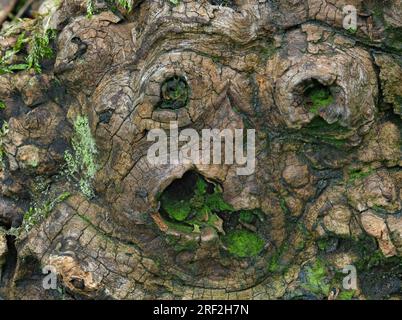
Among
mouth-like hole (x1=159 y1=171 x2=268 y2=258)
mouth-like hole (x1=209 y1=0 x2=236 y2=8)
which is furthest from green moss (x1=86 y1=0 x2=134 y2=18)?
mouth-like hole (x1=159 y1=171 x2=268 y2=258)

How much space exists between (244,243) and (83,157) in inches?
45.9

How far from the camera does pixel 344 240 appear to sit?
3.41m

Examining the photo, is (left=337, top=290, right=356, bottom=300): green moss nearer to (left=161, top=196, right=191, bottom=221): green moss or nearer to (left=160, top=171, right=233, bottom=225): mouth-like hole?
(left=160, top=171, right=233, bottom=225): mouth-like hole

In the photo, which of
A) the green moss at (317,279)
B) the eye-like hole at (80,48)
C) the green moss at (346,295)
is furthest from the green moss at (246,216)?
the eye-like hole at (80,48)

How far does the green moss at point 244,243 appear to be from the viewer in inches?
137

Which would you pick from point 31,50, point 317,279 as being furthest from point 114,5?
point 317,279

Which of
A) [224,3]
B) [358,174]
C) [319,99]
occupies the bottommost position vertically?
[358,174]

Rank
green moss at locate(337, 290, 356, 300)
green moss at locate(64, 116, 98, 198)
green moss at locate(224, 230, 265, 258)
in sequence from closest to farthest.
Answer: green moss at locate(337, 290, 356, 300) → green moss at locate(224, 230, 265, 258) → green moss at locate(64, 116, 98, 198)

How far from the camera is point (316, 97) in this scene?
10.7 ft

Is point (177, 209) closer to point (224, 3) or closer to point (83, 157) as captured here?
point (83, 157)

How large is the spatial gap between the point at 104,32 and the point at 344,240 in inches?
76.7

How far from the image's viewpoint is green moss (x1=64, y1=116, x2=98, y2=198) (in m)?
3.62

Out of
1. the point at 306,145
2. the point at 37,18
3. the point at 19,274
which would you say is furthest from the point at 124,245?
the point at 37,18

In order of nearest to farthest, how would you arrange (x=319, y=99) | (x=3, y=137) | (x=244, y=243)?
(x=319, y=99) → (x=244, y=243) → (x=3, y=137)
